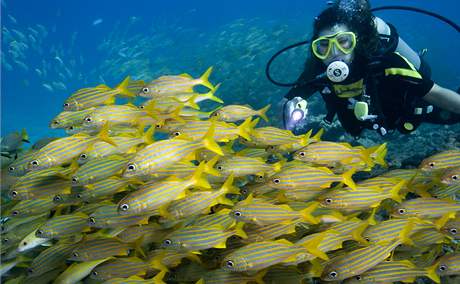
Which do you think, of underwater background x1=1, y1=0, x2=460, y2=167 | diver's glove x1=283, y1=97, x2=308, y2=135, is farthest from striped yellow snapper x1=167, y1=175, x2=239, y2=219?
underwater background x1=1, y1=0, x2=460, y2=167

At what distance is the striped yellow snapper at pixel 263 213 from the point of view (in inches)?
126

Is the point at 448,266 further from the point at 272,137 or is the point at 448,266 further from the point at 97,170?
the point at 97,170

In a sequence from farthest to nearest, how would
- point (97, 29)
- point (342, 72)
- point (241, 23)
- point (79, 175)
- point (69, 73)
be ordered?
point (97, 29)
point (69, 73)
point (241, 23)
point (342, 72)
point (79, 175)

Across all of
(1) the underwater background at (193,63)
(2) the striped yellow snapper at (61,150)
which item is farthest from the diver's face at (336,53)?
(2) the striped yellow snapper at (61,150)

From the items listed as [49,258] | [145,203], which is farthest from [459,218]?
[49,258]

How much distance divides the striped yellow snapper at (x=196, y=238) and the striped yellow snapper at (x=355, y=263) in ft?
2.88

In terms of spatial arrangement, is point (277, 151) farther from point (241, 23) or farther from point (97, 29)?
point (97, 29)

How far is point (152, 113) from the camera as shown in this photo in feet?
13.4

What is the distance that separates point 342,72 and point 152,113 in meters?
3.03

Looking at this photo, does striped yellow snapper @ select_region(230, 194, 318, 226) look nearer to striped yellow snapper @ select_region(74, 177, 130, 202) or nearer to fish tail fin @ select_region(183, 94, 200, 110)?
striped yellow snapper @ select_region(74, 177, 130, 202)

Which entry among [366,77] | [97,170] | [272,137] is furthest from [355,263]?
[366,77]

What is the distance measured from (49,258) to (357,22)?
5.56 meters

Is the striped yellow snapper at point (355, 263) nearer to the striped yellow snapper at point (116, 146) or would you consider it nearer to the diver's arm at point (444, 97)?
the striped yellow snapper at point (116, 146)

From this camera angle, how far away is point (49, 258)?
11.4 ft
